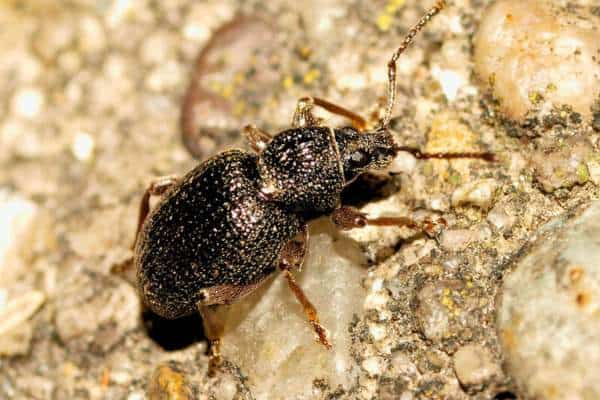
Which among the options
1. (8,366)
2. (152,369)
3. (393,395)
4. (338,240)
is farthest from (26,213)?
(393,395)

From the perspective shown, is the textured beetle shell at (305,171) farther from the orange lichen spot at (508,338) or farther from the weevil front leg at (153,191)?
the orange lichen spot at (508,338)

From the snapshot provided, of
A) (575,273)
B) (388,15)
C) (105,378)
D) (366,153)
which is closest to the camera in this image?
(575,273)

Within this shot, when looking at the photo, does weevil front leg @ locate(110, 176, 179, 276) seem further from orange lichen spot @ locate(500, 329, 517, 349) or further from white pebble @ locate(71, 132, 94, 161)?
orange lichen spot @ locate(500, 329, 517, 349)

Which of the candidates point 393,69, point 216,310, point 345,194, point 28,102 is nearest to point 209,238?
point 216,310

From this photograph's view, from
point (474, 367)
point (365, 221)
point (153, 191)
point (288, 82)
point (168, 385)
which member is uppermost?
point (288, 82)

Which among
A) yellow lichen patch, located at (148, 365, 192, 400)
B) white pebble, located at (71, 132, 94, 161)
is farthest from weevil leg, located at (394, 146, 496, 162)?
white pebble, located at (71, 132, 94, 161)

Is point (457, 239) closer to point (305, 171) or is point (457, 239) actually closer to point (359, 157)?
point (359, 157)
